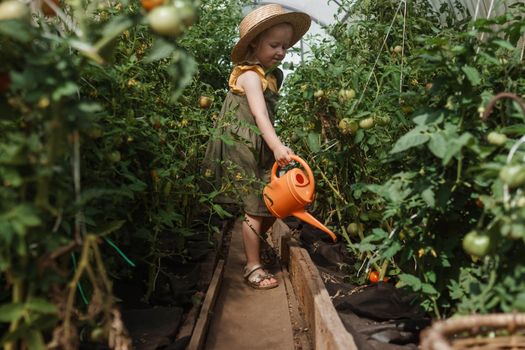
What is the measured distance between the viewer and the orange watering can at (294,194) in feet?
7.71

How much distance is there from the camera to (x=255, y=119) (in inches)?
109

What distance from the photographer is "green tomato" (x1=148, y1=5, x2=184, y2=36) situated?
0.89 meters

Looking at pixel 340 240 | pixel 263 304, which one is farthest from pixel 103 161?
pixel 340 240

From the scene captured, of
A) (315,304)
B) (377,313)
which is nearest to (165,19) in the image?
(315,304)

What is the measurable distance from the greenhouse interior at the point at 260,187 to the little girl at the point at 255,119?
0.01 meters

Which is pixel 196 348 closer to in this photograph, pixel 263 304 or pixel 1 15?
pixel 263 304

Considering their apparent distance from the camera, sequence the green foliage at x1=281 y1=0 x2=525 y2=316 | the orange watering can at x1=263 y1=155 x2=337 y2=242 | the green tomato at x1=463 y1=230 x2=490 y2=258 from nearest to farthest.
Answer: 1. the green tomato at x1=463 y1=230 x2=490 y2=258
2. the green foliage at x1=281 y1=0 x2=525 y2=316
3. the orange watering can at x1=263 y1=155 x2=337 y2=242

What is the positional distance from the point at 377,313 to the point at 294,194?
684 millimetres

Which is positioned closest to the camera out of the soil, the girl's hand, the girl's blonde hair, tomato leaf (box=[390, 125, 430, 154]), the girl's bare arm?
tomato leaf (box=[390, 125, 430, 154])

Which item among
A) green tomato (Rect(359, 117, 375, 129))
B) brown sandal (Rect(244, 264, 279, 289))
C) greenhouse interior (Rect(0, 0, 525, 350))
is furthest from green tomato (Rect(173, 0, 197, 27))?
brown sandal (Rect(244, 264, 279, 289))

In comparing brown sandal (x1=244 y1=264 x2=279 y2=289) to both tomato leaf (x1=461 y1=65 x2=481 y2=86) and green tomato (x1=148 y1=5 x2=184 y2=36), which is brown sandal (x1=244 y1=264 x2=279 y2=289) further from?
green tomato (x1=148 y1=5 x2=184 y2=36)

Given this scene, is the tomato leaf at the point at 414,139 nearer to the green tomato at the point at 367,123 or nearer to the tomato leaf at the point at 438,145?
the tomato leaf at the point at 438,145

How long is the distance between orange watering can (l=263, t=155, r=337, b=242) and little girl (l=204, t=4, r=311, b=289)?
0.49 feet

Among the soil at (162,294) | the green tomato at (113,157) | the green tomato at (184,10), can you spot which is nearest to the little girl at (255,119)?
the soil at (162,294)
